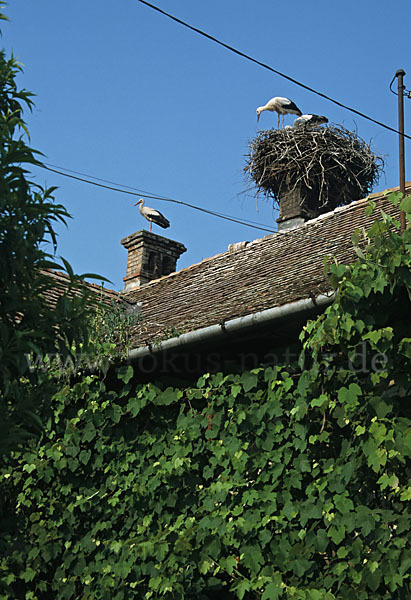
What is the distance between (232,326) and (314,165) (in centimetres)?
661

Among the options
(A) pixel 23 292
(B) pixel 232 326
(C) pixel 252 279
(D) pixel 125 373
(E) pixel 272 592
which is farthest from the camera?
(C) pixel 252 279

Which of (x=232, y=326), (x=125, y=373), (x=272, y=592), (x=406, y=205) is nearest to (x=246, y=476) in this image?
(x=272, y=592)

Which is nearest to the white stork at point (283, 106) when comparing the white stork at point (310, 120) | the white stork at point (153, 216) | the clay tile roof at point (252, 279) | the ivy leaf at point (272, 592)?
the white stork at point (310, 120)

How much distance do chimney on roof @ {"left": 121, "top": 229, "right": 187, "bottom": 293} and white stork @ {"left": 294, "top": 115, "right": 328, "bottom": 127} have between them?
288 centimetres

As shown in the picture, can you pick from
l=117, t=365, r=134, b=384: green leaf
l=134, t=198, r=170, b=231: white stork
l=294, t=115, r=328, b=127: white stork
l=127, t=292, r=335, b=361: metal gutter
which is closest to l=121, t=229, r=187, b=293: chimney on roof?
l=134, t=198, r=170, b=231: white stork

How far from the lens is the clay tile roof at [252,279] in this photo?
7.16m

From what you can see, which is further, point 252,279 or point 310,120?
point 310,120

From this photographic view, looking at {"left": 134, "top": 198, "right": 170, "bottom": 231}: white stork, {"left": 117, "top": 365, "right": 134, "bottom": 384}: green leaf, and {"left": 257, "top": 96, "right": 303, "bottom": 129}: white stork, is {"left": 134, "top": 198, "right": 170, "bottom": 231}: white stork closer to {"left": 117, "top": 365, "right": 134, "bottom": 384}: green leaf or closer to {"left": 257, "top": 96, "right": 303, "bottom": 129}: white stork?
{"left": 257, "top": 96, "right": 303, "bottom": 129}: white stork

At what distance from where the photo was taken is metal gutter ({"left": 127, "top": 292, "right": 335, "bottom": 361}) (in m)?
6.23

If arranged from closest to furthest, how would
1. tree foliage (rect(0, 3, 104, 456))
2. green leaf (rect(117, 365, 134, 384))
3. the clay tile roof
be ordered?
tree foliage (rect(0, 3, 104, 456)) < the clay tile roof < green leaf (rect(117, 365, 134, 384))

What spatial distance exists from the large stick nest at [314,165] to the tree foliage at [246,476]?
519 cm

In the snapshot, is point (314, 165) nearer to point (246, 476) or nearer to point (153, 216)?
point (153, 216)

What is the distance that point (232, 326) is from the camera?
6.76 metres

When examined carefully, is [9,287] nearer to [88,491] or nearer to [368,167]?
[88,491]
